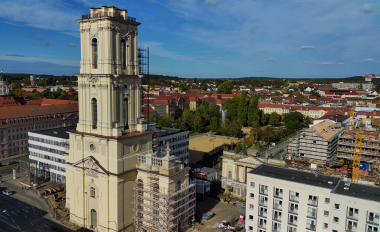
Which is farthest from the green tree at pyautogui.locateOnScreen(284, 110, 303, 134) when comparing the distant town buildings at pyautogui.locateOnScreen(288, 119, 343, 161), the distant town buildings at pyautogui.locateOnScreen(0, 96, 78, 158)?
the distant town buildings at pyautogui.locateOnScreen(0, 96, 78, 158)

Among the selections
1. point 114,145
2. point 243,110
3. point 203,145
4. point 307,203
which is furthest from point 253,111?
point 114,145

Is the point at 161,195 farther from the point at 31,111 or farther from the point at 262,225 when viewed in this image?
the point at 31,111

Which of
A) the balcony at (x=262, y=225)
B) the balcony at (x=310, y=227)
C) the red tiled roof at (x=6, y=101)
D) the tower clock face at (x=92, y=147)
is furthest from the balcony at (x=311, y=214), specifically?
the red tiled roof at (x=6, y=101)

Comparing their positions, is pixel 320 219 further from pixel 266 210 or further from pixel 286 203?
pixel 266 210

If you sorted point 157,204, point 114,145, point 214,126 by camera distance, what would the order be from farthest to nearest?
point 214,126 < point 157,204 < point 114,145

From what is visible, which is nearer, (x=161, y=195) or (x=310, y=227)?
(x=310, y=227)

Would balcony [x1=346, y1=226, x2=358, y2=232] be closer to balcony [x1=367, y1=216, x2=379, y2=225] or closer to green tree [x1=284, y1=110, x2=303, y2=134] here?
balcony [x1=367, y1=216, x2=379, y2=225]

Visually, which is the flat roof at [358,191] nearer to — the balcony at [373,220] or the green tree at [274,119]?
the balcony at [373,220]
